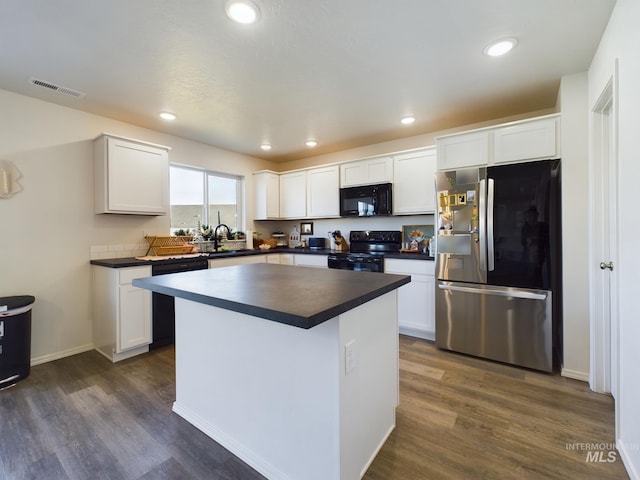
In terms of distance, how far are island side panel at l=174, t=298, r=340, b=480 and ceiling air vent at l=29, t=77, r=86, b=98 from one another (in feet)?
7.25

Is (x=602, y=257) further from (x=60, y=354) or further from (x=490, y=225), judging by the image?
(x=60, y=354)

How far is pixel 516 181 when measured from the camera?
2.50 meters

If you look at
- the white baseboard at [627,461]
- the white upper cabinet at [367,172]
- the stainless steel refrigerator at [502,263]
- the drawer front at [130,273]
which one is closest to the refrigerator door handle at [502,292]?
the stainless steel refrigerator at [502,263]

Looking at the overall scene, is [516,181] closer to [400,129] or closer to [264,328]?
[400,129]

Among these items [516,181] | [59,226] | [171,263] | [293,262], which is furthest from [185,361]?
[516,181]

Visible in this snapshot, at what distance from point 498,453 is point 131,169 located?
3814 mm

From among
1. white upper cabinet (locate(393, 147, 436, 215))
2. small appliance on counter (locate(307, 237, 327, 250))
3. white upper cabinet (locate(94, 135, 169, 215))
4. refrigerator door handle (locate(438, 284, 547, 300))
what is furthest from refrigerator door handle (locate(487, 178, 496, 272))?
white upper cabinet (locate(94, 135, 169, 215))

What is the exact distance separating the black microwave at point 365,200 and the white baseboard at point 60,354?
332cm

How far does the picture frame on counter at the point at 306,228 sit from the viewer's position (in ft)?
16.0

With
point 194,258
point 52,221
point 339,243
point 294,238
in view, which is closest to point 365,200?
point 339,243

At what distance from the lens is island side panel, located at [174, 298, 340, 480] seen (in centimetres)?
124

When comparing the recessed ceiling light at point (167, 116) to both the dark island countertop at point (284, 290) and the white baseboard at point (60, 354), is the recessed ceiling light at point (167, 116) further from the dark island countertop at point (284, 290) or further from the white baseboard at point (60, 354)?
the white baseboard at point (60, 354)

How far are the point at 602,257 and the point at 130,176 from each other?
422 cm

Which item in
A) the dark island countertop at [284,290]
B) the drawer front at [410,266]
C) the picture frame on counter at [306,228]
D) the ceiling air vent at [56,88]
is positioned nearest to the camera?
the dark island countertop at [284,290]
